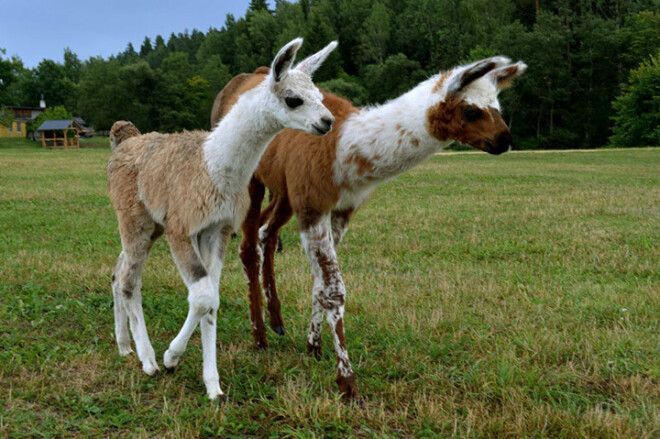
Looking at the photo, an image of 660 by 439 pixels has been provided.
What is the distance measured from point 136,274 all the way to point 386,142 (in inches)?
75.0

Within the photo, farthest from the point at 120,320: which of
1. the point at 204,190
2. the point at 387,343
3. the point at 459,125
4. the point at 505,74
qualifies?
the point at 505,74

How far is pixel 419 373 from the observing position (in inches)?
156

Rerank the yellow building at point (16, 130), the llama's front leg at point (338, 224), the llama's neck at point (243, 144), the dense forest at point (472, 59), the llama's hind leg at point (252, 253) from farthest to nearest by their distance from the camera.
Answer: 1. the yellow building at point (16, 130)
2. the dense forest at point (472, 59)
3. the llama's hind leg at point (252, 253)
4. the llama's front leg at point (338, 224)
5. the llama's neck at point (243, 144)

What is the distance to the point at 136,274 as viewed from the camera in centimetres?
406

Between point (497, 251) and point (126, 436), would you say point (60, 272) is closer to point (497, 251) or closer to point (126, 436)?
point (126, 436)

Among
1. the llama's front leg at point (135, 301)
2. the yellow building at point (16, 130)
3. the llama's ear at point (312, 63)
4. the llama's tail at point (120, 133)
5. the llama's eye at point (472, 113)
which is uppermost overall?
the yellow building at point (16, 130)

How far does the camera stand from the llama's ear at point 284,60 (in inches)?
133

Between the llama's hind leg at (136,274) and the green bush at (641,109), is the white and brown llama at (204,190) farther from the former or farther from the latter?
the green bush at (641,109)

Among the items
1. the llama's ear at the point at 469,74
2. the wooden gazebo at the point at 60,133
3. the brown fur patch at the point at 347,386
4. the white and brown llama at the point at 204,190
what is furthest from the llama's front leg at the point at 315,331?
the wooden gazebo at the point at 60,133

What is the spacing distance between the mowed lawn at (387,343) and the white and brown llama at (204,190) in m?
0.44

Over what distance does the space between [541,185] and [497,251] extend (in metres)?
8.97

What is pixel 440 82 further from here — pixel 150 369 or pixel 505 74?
pixel 150 369

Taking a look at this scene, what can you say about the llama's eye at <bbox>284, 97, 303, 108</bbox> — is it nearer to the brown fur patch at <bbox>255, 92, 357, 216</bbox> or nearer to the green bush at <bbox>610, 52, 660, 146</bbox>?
the brown fur patch at <bbox>255, 92, 357, 216</bbox>

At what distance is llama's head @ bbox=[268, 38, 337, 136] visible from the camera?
3.43 meters
